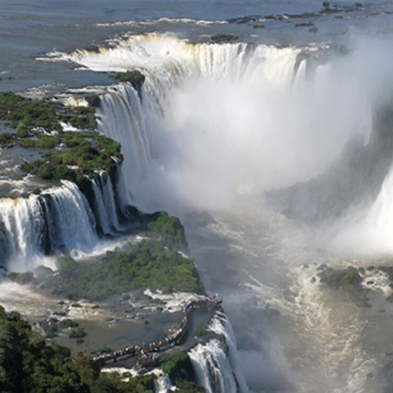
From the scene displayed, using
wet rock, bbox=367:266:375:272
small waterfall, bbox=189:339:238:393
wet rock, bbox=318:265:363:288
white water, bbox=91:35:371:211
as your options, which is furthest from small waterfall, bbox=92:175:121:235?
wet rock, bbox=367:266:375:272

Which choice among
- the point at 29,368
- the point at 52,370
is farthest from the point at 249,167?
the point at 29,368

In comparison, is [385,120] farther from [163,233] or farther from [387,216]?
[163,233]

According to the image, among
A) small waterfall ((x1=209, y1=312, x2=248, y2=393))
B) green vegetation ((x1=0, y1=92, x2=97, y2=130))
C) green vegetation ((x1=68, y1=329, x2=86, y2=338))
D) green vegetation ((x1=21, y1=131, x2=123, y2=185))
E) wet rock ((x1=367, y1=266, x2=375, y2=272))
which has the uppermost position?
green vegetation ((x1=0, y1=92, x2=97, y2=130))

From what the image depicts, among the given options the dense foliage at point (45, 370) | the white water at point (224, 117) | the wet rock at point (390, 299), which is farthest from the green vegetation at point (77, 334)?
the white water at point (224, 117)

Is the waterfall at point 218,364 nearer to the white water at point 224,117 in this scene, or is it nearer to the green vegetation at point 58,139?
the green vegetation at point 58,139

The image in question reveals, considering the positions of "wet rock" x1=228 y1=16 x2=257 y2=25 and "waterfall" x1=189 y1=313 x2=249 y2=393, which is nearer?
"waterfall" x1=189 y1=313 x2=249 y2=393

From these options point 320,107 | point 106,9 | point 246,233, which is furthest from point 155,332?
point 106,9

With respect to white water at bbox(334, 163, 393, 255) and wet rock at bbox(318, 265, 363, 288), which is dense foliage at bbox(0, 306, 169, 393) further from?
white water at bbox(334, 163, 393, 255)
